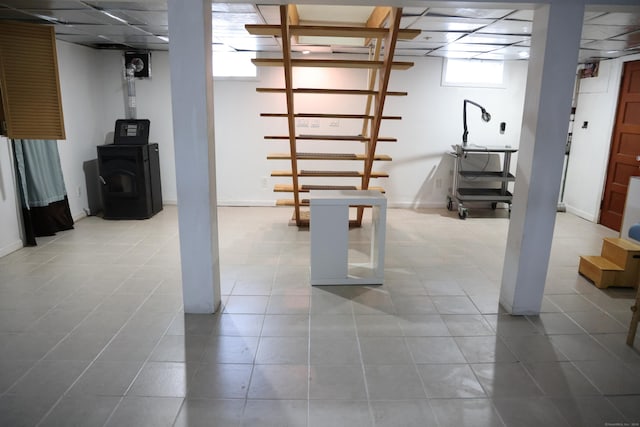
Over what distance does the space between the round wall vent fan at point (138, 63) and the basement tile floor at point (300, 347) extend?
2848mm

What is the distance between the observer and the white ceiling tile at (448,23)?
3.64m

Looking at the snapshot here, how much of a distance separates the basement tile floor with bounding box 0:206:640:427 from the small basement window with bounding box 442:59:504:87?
10.1 ft

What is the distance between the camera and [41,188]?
15.7 ft

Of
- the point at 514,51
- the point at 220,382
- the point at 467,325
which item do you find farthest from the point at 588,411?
the point at 514,51

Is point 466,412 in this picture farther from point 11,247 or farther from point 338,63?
point 11,247

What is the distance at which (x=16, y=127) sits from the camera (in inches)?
150

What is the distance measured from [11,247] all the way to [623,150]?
23.4ft

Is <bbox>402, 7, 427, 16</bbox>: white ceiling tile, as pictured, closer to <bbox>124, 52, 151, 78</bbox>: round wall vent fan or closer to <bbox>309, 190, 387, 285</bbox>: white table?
<bbox>309, 190, 387, 285</bbox>: white table

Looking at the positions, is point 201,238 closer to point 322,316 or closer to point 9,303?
point 322,316

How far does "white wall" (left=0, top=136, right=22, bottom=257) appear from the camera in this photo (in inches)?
169

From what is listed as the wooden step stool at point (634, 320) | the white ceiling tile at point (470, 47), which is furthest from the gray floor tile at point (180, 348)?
the white ceiling tile at point (470, 47)

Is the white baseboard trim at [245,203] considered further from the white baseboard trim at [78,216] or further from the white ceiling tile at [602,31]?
the white ceiling tile at [602,31]

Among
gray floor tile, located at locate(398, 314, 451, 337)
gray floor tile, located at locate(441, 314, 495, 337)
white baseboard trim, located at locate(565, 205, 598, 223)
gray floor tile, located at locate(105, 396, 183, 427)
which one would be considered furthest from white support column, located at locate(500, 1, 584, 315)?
white baseboard trim, located at locate(565, 205, 598, 223)

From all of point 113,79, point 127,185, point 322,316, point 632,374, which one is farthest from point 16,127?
point 632,374
